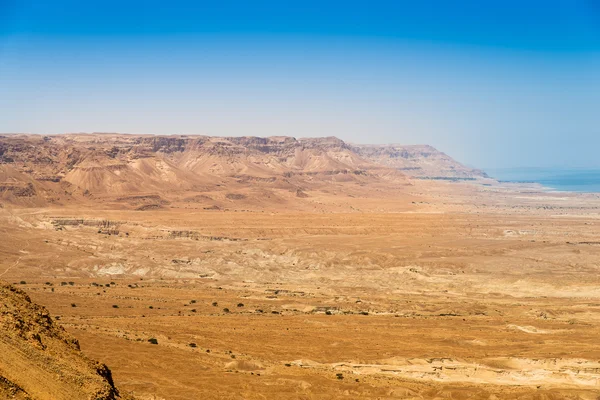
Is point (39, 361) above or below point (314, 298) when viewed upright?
above

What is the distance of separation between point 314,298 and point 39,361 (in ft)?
129

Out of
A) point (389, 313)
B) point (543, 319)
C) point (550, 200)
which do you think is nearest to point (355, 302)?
point (389, 313)

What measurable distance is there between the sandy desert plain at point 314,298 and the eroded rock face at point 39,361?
429 millimetres

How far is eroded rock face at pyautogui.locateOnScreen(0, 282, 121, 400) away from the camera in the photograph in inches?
560

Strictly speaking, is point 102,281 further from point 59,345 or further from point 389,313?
point 59,345

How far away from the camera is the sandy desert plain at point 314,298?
28672 mm

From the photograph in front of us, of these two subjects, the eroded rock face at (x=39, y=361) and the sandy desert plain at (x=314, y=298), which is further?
the sandy desert plain at (x=314, y=298)

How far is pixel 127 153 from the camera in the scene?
172 meters

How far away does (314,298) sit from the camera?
177 ft

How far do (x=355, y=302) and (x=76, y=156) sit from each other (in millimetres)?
121257

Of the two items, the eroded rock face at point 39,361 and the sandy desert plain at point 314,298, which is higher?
the eroded rock face at point 39,361

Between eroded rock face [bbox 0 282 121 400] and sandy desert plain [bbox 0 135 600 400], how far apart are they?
0.43 meters

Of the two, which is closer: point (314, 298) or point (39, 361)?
point (39, 361)

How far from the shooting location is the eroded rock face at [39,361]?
14219 millimetres
